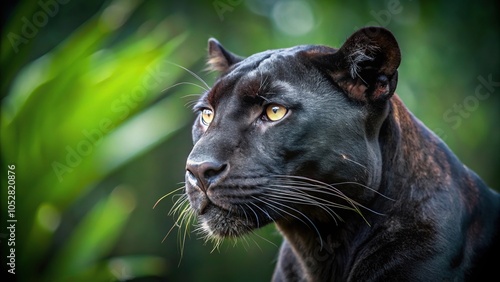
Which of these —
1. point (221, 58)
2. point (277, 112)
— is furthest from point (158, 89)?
point (277, 112)

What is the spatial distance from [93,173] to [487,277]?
3135 millimetres

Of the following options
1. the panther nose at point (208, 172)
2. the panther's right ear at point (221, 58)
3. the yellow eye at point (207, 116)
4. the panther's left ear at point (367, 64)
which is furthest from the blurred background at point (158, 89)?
the panther's left ear at point (367, 64)

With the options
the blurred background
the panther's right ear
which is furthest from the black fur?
the blurred background

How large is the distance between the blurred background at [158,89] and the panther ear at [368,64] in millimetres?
2729

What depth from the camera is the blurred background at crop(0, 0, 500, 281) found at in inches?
200

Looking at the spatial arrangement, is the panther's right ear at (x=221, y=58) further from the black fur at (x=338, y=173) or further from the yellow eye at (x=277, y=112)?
the yellow eye at (x=277, y=112)

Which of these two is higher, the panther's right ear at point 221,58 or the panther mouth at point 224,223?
the panther's right ear at point 221,58

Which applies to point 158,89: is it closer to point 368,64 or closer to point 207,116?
point 207,116

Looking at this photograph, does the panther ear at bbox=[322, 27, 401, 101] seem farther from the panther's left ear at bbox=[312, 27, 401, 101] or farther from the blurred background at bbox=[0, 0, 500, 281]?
the blurred background at bbox=[0, 0, 500, 281]

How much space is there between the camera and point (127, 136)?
527 cm

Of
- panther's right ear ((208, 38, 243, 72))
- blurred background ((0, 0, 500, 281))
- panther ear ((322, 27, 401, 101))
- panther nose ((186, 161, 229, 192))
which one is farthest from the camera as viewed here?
blurred background ((0, 0, 500, 281))

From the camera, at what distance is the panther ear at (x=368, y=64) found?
8.59 ft

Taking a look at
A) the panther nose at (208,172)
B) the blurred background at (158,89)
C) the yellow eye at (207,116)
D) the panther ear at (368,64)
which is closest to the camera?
the panther nose at (208,172)

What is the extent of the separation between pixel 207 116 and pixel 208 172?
498 millimetres
